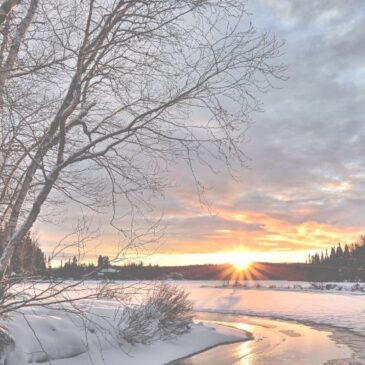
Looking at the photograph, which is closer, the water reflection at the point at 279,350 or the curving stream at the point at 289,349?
the curving stream at the point at 289,349

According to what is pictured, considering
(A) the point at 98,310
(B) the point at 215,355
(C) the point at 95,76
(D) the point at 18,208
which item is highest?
(C) the point at 95,76

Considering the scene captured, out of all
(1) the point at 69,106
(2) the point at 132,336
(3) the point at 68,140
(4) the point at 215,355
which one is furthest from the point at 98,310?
(1) the point at 69,106

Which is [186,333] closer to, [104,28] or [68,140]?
[68,140]

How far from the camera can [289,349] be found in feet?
61.8

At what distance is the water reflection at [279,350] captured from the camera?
16.6 m

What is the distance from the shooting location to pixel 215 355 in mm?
18109

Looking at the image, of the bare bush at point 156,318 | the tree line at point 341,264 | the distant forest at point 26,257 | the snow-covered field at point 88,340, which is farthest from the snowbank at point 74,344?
the tree line at point 341,264

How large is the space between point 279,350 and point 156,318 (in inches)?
178

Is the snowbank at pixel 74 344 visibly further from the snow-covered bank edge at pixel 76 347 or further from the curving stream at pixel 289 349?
the curving stream at pixel 289 349

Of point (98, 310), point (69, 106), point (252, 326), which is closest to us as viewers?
point (69, 106)

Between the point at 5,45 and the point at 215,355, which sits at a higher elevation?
the point at 5,45

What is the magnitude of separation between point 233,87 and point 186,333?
15.8 m

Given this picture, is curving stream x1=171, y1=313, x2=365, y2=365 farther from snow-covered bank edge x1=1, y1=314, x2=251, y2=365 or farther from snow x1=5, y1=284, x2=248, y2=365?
snow x1=5, y1=284, x2=248, y2=365

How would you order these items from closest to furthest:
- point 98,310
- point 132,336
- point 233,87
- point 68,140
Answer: point 233,87, point 68,140, point 132,336, point 98,310
